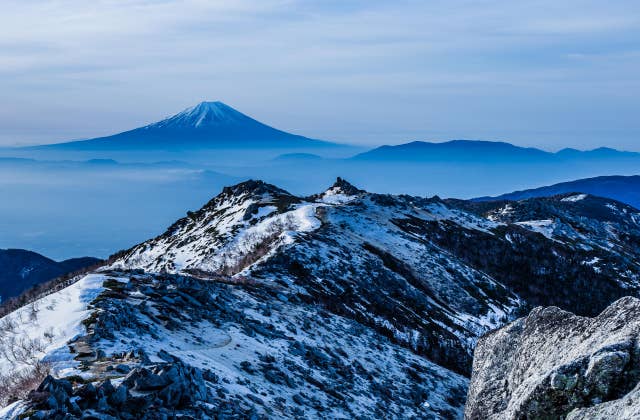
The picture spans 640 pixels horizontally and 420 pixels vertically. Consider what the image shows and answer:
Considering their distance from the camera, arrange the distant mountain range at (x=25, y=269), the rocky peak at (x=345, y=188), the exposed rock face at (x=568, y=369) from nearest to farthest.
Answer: the exposed rock face at (x=568, y=369) < the rocky peak at (x=345, y=188) < the distant mountain range at (x=25, y=269)

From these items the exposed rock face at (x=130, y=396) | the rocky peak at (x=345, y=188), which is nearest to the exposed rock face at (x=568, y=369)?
the exposed rock face at (x=130, y=396)

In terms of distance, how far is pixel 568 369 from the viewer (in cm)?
1427

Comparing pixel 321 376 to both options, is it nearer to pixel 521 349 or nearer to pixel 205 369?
pixel 205 369

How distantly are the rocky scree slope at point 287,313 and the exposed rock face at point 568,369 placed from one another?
5906 mm

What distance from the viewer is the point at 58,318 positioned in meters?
21.5

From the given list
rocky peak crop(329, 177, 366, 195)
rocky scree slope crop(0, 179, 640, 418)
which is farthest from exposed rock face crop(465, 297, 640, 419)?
rocky peak crop(329, 177, 366, 195)

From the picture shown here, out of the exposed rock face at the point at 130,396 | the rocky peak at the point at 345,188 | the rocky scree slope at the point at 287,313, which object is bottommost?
the rocky scree slope at the point at 287,313

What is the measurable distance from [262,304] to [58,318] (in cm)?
1204

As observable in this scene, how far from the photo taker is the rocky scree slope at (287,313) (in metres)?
17.7

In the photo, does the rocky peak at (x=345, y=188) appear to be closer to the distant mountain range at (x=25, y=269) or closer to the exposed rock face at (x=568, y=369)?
the exposed rock face at (x=568, y=369)

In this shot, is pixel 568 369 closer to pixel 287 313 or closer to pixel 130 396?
pixel 130 396

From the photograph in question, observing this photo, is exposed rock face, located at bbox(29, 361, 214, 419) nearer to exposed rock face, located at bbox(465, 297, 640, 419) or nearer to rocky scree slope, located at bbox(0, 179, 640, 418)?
rocky scree slope, located at bbox(0, 179, 640, 418)

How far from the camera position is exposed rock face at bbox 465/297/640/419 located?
13.4 meters

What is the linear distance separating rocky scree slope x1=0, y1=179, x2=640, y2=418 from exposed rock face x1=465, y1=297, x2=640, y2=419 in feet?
19.4
